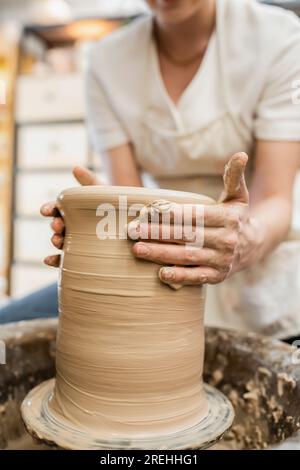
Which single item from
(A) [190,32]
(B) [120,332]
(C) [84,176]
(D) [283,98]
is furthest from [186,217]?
(A) [190,32]

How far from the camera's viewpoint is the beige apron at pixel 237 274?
3.65 ft

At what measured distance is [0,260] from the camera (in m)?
3.54

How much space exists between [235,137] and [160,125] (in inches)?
7.4

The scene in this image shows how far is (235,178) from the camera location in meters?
0.63

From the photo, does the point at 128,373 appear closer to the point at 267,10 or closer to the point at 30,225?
the point at 267,10

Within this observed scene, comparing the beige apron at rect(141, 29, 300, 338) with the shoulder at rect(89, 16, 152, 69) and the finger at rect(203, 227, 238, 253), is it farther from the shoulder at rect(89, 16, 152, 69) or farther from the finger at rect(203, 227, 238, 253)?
the finger at rect(203, 227, 238, 253)

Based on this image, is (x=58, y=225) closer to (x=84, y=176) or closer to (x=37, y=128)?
(x=84, y=176)

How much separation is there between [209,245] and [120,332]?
173 mm

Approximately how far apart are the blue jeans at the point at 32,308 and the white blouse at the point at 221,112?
1.37 feet

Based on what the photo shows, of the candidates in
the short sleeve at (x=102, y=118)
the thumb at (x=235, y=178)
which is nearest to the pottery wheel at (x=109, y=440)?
the thumb at (x=235, y=178)

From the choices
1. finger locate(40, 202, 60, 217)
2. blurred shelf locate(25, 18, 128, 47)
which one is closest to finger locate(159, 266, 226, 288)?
finger locate(40, 202, 60, 217)

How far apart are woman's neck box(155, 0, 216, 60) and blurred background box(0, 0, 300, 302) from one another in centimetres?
210

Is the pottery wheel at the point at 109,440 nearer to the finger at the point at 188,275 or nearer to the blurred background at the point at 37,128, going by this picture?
the finger at the point at 188,275

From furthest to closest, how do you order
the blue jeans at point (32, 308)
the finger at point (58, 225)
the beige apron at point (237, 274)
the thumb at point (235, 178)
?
1. the blue jeans at point (32, 308)
2. the beige apron at point (237, 274)
3. the finger at point (58, 225)
4. the thumb at point (235, 178)
